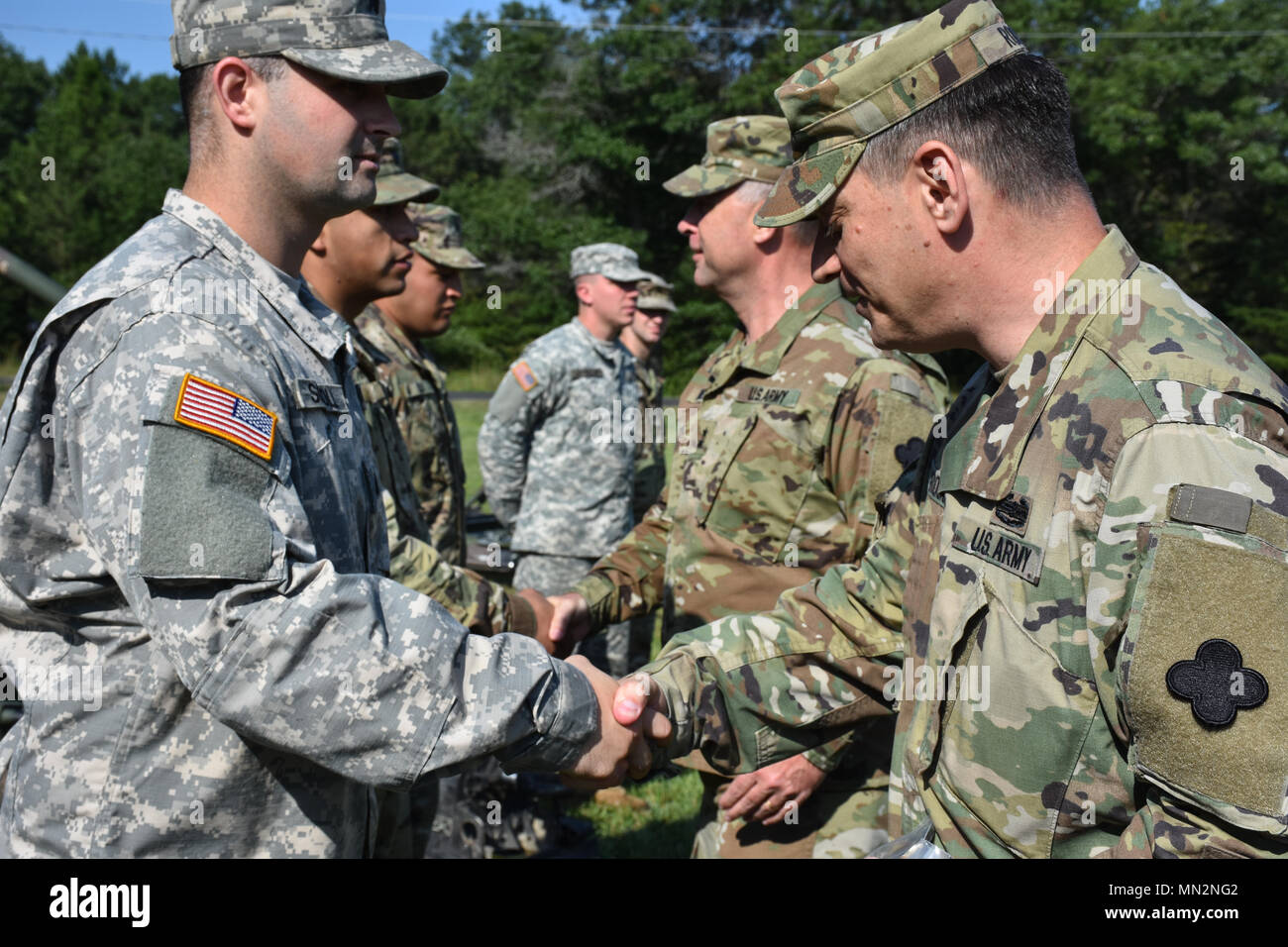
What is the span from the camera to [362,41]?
246 cm

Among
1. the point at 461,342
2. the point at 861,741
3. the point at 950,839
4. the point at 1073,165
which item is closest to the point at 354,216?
the point at 861,741

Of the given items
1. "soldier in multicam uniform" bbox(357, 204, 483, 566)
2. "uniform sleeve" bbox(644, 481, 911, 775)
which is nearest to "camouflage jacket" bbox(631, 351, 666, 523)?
"soldier in multicam uniform" bbox(357, 204, 483, 566)

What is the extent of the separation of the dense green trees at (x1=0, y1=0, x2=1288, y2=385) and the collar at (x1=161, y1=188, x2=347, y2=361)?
27.3 meters

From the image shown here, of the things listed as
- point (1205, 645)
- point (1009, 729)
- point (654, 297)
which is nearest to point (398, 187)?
point (1009, 729)

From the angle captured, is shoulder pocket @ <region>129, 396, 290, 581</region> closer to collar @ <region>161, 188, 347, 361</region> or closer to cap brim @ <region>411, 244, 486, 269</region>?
collar @ <region>161, 188, 347, 361</region>

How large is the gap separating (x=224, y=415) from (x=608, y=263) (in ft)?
20.0

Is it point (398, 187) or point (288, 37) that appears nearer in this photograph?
point (288, 37)

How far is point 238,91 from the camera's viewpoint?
93.7 inches

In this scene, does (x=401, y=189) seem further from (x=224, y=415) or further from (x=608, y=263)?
(x=224, y=415)

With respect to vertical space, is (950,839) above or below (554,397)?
below

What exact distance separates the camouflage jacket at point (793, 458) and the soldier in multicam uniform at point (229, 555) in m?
1.10

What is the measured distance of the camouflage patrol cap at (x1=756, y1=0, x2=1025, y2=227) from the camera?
7.12ft

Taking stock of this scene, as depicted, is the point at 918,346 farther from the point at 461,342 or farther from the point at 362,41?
the point at 461,342
